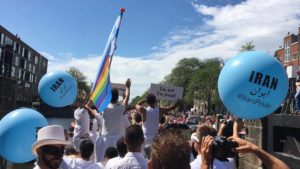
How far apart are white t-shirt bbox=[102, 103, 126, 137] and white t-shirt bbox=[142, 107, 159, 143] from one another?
1.47 ft

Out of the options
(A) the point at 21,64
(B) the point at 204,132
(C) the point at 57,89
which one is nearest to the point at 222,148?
(B) the point at 204,132

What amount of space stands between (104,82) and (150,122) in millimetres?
1154

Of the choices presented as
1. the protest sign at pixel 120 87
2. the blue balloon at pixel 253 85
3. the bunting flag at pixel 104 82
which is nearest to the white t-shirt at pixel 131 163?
the blue balloon at pixel 253 85

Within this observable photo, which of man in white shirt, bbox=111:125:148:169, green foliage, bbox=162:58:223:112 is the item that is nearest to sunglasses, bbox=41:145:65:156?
man in white shirt, bbox=111:125:148:169

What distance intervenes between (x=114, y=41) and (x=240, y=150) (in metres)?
4.19

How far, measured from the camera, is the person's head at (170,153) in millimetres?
2100

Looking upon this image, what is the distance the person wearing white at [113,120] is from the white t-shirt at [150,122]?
0.43m

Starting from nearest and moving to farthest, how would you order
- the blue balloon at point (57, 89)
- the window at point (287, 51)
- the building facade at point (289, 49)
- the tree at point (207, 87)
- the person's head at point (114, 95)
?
the person's head at point (114, 95), the blue balloon at point (57, 89), the building facade at point (289, 49), the window at point (287, 51), the tree at point (207, 87)

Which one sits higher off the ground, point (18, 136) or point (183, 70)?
point (183, 70)

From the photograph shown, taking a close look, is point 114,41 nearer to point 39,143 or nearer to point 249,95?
point 249,95

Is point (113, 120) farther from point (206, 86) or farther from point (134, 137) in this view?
point (206, 86)

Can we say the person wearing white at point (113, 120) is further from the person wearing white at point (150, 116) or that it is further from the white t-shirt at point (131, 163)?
the white t-shirt at point (131, 163)

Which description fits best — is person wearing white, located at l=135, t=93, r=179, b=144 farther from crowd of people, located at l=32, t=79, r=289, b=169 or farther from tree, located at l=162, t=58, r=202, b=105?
tree, located at l=162, t=58, r=202, b=105

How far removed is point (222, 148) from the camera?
2.20 m
